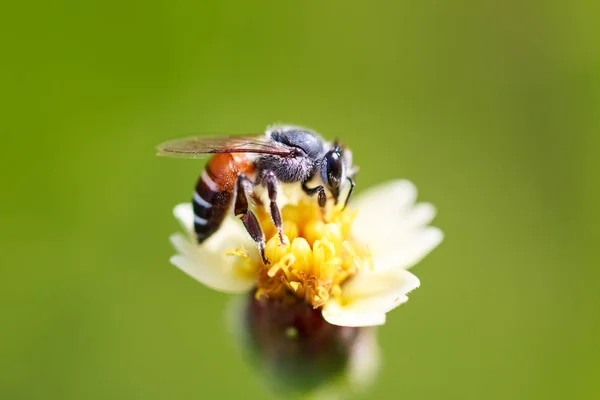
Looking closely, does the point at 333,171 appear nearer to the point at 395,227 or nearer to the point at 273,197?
the point at 273,197

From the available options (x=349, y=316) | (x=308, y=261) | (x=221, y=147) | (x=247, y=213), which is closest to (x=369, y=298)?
(x=349, y=316)

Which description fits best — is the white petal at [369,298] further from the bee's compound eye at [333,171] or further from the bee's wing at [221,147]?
the bee's wing at [221,147]

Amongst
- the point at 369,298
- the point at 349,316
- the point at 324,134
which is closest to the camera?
the point at 349,316

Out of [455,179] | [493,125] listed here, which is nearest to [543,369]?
[455,179]

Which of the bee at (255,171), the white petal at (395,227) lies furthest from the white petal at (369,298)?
the bee at (255,171)

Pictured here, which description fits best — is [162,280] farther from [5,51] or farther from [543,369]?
[543,369]

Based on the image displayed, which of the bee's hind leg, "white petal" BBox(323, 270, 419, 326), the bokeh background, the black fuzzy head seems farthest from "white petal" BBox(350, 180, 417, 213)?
the bokeh background
